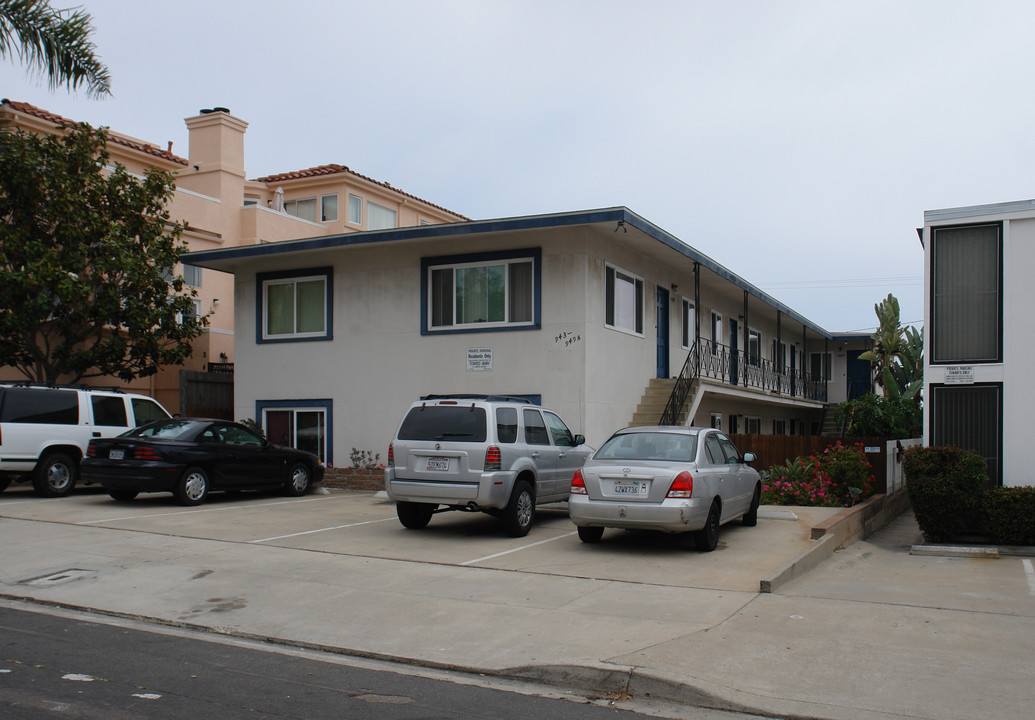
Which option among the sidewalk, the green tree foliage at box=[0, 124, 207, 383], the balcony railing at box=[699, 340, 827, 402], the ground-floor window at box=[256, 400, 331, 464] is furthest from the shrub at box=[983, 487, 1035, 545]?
the green tree foliage at box=[0, 124, 207, 383]

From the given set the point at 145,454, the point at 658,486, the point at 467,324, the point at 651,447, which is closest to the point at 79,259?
the point at 145,454

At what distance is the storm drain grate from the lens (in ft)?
30.2

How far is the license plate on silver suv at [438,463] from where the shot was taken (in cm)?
1159

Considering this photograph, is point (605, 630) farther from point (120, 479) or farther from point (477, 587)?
point (120, 479)

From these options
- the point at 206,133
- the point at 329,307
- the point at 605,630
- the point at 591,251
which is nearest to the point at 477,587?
the point at 605,630

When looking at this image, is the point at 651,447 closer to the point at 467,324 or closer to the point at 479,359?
the point at 479,359

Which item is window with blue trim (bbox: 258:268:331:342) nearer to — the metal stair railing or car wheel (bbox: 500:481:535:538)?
the metal stair railing

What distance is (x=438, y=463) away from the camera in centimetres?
1163

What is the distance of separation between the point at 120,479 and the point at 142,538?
3.23 m

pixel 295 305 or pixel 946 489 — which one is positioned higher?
pixel 295 305

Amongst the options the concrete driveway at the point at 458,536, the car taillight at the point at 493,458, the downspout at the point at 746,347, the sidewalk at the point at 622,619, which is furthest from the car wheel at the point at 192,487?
the downspout at the point at 746,347

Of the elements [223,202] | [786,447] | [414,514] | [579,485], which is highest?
[223,202]

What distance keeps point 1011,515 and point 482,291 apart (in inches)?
403

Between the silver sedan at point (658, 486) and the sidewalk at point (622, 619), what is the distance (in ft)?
4.61
